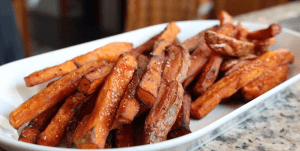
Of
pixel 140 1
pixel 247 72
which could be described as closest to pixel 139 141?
pixel 247 72

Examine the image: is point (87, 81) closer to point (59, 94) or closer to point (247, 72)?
point (59, 94)

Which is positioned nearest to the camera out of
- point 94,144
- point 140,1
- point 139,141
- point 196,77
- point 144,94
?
point 94,144

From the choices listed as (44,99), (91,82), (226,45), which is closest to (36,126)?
(44,99)

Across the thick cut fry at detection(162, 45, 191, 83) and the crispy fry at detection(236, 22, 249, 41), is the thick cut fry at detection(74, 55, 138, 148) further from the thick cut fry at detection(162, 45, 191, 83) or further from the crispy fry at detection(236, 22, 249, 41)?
the crispy fry at detection(236, 22, 249, 41)

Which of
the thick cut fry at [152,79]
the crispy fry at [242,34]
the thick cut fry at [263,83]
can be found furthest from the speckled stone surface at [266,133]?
the crispy fry at [242,34]

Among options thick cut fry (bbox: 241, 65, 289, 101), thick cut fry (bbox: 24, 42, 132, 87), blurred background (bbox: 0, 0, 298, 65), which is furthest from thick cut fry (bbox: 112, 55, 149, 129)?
blurred background (bbox: 0, 0, 298, 65)

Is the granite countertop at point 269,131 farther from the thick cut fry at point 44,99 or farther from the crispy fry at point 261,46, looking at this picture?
the thick cut fry at point 44,99
